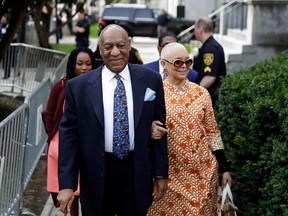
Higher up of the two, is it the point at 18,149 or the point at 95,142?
the point at 95,142

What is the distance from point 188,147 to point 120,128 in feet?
3.41

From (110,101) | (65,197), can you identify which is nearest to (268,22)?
(110,101)

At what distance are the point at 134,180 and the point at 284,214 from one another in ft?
3.27

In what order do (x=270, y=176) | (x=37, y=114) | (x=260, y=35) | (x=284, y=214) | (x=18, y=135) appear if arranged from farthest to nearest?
1. (x=260, y=35)
2. (x=37, y=114)
3. (x=18, y=135)
4. (x=270, y=176)
5. (x=284, y=214)

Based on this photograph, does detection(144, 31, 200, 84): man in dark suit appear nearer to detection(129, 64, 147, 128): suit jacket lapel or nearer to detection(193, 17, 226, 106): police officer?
detection(193, 17, 226, 106): police officer

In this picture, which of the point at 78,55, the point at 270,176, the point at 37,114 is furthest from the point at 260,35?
the point at 270,176

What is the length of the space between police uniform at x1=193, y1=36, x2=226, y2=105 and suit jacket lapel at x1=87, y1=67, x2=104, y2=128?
4.36 metres

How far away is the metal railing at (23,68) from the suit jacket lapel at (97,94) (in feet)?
38.4

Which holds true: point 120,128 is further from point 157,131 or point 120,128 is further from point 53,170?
point 53,170

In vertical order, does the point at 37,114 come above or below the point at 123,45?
below

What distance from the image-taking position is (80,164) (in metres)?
5.52

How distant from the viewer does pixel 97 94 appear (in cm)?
534

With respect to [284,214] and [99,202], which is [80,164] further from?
[284,214]

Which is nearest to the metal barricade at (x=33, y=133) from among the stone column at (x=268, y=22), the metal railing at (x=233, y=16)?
the stone column at (x=268, y=22)
